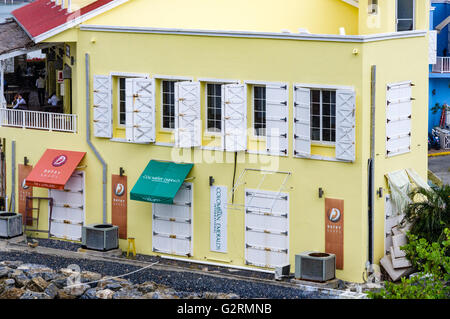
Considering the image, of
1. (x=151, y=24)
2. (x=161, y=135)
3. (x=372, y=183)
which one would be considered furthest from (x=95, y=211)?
(x=372, y=183)

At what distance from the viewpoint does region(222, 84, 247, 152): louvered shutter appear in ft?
96.7

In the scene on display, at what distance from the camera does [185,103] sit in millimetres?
30375

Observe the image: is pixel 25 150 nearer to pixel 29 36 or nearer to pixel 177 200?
→ pixel 29 36

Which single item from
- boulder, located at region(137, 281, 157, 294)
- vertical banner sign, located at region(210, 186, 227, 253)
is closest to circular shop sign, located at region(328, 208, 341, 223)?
vertical banner sign, located at region(210, 186, 227, 253)

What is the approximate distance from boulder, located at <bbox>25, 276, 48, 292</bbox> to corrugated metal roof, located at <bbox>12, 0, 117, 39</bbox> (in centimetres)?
761

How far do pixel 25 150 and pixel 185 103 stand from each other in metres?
6.30

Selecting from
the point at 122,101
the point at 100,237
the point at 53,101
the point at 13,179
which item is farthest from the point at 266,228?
the point at 53,101

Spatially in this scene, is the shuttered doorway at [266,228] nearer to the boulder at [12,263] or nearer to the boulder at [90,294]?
the boulder at [90,294]

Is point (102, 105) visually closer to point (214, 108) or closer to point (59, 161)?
point (59, 161)

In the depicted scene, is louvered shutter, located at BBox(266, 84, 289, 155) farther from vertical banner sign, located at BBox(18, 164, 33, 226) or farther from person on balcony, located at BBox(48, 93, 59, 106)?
person on balcony, located at BBox(48, 93, 59, 106)

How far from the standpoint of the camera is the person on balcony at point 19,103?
123ft

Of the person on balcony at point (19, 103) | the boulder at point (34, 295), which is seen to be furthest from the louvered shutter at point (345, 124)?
the person on balcony at point (19, 103)
